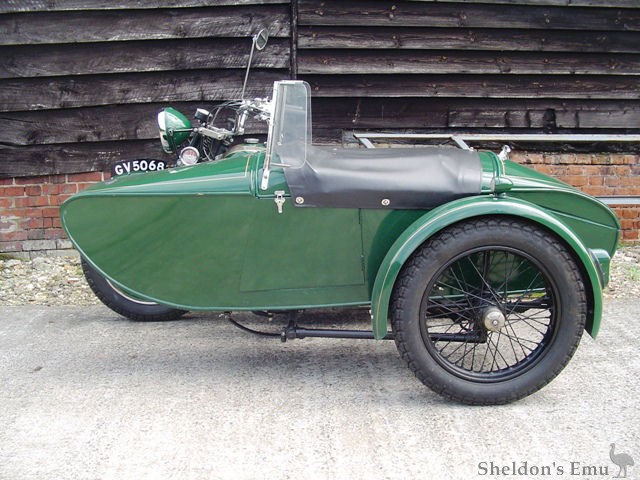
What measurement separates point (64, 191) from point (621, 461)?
4249 millimetres

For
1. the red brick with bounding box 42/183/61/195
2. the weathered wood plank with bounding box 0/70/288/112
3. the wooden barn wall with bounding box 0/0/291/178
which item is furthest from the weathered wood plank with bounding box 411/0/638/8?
the red brick with bounding box 42/183/61/195

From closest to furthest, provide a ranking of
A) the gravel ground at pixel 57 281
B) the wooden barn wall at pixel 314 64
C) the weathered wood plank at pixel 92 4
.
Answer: the gravel ground at pixel 57 281, the weathered wood plank at pixel 92 4, the wooden barn wall at pixel 314 64

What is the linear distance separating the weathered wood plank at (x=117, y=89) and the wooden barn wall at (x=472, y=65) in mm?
627

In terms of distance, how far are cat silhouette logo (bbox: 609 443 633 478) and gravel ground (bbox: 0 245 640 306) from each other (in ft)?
6.86

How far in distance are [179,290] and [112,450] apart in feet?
2.35

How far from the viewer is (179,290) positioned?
318 cm

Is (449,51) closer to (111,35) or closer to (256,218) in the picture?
(111,35)

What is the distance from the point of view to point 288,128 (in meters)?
3.17

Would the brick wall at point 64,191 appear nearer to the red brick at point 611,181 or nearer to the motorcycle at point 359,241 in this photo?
the red brick at point 611,181

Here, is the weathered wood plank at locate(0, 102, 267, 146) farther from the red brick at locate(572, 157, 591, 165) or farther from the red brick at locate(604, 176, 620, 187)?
the red brick at locate(604, 176, 620, 187)

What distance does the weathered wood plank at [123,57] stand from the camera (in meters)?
→ 5.21

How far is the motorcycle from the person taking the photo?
9.78 feet

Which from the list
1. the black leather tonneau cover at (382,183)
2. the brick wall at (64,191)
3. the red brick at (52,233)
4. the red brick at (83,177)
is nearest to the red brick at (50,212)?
the brick wall at (64,191)

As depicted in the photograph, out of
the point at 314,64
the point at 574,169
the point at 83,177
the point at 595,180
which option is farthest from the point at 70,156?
the point at 595,180
